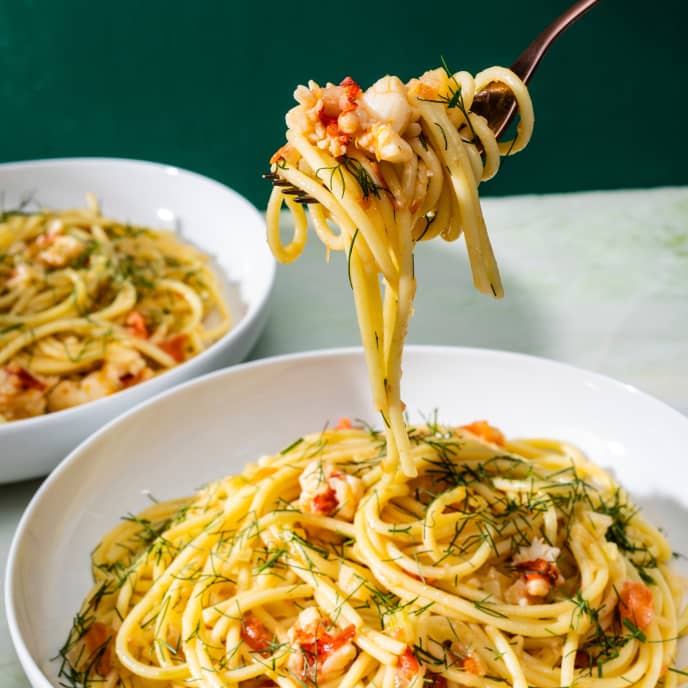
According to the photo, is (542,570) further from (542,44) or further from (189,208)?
(189,208)

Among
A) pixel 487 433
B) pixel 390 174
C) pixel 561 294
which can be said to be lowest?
pixel 561 294

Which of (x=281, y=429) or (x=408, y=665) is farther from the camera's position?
(x=281, y=429)

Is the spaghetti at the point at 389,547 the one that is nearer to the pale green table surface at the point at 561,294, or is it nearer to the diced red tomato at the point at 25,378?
the diced red tomato at the point at 25,378

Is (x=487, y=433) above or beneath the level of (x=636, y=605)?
above

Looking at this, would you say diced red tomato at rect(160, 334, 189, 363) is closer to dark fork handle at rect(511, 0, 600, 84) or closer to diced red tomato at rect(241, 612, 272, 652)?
diced red tomato at rect(241, 612, 272, 652)

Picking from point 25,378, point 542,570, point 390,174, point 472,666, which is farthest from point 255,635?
point 25,378

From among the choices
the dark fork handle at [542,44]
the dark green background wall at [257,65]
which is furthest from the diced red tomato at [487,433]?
the dark green background wall at [257,65]

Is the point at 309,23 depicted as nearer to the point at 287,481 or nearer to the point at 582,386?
the point at 582,386
